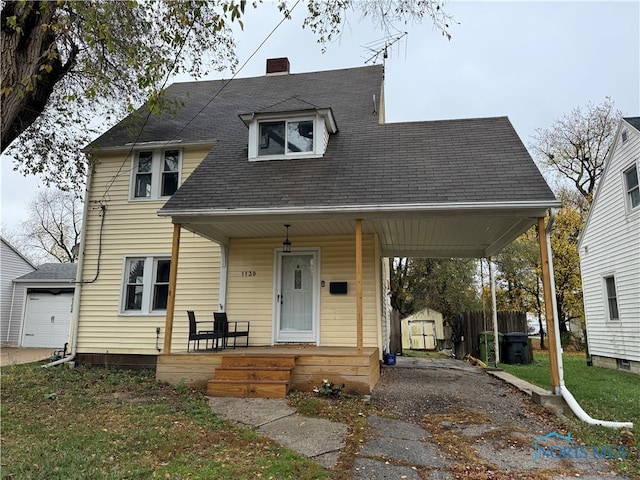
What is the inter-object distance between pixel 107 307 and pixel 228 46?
628 centimetres

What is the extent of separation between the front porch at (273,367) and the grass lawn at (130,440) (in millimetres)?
303

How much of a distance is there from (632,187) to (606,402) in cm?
673

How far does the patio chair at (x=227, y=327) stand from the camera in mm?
8042

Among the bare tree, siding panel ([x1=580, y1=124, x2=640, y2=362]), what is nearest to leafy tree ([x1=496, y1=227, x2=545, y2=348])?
siding panel ([x1=580, y1=124, x2=640, y2=362])

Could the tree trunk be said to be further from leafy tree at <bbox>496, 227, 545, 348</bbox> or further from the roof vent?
leafy tree at <bbox>496, 227, 545, 348</bbox>

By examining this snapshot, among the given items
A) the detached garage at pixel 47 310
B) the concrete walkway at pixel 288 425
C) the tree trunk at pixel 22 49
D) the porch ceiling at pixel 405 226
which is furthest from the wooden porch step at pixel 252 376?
the detached garage at pixel 47 310

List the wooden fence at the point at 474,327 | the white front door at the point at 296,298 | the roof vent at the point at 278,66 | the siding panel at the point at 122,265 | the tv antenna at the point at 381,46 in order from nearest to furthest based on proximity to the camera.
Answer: the tv antenna at the point at 381,46
the white front door at the point at 296,298
the siding panel at the point at 122,265
the roof vent at the point at 278,66
the wooden fence at the point at 474,327

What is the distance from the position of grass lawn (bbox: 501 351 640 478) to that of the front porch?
8.97ft

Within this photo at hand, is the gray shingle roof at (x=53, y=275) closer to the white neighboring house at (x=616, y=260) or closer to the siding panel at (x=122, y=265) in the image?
the siding panel at (x=122, y=265)

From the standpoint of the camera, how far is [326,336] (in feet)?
27.0

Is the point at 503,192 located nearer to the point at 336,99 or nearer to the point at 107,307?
the point at 336,99

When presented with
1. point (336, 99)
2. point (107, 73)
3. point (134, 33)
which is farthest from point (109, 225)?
point (336, 99)

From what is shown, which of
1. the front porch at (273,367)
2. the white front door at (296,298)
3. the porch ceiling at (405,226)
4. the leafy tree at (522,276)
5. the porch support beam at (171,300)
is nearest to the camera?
the front porch at (273,367)

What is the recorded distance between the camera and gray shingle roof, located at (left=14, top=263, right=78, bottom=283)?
1632cm
